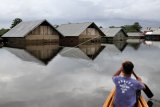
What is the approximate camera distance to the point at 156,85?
1330 centimetres

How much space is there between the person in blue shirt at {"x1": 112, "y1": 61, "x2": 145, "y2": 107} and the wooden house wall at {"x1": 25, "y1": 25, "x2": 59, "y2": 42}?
4386 cm

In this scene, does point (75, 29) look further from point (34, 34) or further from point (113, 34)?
point (113, 34)

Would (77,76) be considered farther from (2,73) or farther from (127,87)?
(127,87)

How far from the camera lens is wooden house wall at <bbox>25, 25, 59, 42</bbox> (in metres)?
51.2

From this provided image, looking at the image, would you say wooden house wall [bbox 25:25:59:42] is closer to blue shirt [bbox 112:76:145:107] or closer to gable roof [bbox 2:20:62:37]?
gable roof [bbox 2:20:62:37]

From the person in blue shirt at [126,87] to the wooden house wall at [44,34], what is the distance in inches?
1727

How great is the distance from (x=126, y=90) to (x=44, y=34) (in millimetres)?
46780

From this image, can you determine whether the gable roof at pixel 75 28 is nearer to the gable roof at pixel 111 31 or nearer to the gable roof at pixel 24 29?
the gable roof at pixel 24 29

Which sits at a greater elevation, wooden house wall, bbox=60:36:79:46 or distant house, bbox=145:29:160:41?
wooden house wall, bbox=60:36:79:46

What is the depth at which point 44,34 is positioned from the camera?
5325 centimetres

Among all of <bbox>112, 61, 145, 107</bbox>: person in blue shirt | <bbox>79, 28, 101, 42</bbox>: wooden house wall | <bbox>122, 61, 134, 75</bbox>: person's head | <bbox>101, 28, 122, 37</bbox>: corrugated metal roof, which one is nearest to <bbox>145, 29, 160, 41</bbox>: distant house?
<bbox>101, 28, 122, 37</bbox>: corrugated metal roof

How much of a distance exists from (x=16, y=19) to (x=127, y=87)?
74.8 meters

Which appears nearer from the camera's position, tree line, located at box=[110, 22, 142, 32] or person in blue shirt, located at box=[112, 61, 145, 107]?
person in blue shirt, located at box=[112, 61, 145, 107]

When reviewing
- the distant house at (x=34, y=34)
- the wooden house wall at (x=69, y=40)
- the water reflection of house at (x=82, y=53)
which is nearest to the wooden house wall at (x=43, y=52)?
the water reflection of house at (x=82, y=53)
